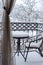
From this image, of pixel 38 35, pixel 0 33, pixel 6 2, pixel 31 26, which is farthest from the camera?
pixel 31 26

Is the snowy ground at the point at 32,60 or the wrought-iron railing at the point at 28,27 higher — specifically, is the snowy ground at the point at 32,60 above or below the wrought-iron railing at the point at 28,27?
below

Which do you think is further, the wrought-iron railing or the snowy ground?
the wrought-iron railing

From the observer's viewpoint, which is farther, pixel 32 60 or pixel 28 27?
pixel 28 27

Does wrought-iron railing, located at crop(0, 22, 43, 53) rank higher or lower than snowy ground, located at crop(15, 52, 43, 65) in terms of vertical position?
higher

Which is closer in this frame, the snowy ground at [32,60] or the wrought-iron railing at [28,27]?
the snowy ground at [32,60]

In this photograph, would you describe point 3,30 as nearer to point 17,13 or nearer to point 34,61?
point 17,13

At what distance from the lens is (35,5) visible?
3512 millimetres

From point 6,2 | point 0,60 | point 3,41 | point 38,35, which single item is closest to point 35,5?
point 38,35

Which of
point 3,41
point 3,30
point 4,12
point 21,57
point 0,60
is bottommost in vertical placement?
point 21,57

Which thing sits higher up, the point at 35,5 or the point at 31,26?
the point at 35,5

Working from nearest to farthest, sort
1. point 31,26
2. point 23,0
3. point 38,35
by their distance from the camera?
point 23,0, point 38,35, point 31,26

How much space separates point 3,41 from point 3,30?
188 millimetres

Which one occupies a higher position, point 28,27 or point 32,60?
point 28,27

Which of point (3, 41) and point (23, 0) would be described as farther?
point (23, 0)
